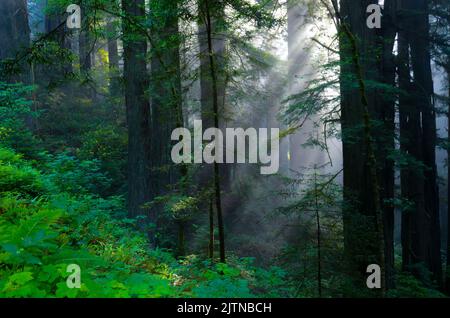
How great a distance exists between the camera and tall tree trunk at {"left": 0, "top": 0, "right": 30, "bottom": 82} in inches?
534

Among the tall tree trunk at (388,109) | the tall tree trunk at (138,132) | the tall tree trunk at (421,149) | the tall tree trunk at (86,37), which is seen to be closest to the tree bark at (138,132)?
the tall tree trunk at (138,132)

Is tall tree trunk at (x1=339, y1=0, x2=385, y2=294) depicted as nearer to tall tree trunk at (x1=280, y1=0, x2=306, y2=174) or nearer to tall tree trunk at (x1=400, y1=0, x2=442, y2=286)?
tall tree trunk at (x1=400, y1=0, x2=442, y2=286)

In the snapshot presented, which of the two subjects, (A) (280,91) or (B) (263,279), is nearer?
(B) (263,279)

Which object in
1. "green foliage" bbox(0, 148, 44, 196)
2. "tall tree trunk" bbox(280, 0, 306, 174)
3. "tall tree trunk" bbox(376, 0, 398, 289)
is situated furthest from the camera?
"tall tree trunk" bbox(280, 0, 306, 174)

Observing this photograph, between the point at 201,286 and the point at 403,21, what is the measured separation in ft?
35.2

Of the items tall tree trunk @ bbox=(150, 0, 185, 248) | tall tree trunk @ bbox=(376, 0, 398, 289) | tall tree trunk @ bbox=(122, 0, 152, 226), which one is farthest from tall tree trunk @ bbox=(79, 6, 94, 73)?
tall tree trunk @ bbox=(376, 0, 398, 289)

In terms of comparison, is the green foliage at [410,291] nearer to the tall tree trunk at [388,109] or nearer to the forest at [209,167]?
the forest at [209,167]

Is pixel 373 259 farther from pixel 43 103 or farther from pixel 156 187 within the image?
pixel 43 103

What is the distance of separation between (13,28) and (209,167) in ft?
29.9

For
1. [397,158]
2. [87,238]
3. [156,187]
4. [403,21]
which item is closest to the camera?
[87,238]

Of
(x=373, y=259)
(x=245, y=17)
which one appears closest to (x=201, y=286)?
(x=373, y=259)

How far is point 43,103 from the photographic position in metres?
16.3

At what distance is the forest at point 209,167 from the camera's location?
197 inches

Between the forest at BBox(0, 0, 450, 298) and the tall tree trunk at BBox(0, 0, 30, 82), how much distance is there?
0.05m
